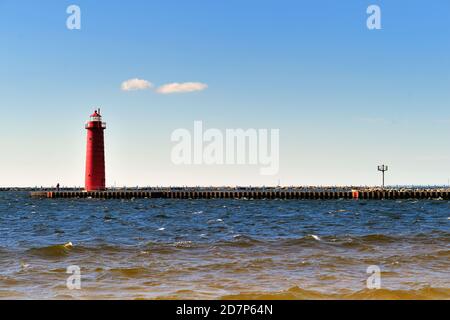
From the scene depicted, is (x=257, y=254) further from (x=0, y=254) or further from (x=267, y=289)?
(x=0, y=254)

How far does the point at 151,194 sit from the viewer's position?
294ft

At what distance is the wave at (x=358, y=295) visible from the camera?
11.3 m

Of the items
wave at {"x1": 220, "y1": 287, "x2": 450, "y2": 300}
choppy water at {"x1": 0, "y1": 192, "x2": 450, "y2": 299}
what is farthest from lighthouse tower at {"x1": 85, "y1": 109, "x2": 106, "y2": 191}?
wave at {"x1": 220, "y1": 287, "x2": 450, "y2": 300}

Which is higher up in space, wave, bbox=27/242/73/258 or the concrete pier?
wave, bbox=27/242/73/258

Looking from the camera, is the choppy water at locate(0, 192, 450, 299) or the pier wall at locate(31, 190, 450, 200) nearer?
the choppy water at locate(0, 192, 450, 299)

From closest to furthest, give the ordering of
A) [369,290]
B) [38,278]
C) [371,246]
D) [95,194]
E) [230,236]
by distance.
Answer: [369,290], [38,278], [371,246], [230,236], [95,194]

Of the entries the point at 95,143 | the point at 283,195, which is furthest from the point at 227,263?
the point at 283,195

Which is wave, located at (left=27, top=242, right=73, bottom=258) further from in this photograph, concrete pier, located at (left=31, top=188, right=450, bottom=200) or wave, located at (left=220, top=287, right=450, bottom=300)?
concrete pier, located at (left=31, top=188, right=450, bottom=200)

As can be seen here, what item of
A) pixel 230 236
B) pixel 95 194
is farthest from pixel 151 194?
pixel 230 236

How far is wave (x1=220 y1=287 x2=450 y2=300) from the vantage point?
11289 mm

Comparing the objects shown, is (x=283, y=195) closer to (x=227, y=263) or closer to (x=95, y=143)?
(x=95, y=143)

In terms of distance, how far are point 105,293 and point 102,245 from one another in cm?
1029

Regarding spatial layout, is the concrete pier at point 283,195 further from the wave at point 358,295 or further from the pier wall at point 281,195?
the wave at point 358,295

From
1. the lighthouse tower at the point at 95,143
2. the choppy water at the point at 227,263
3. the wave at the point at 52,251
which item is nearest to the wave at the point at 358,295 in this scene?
the choppy water at the point at 227,263
